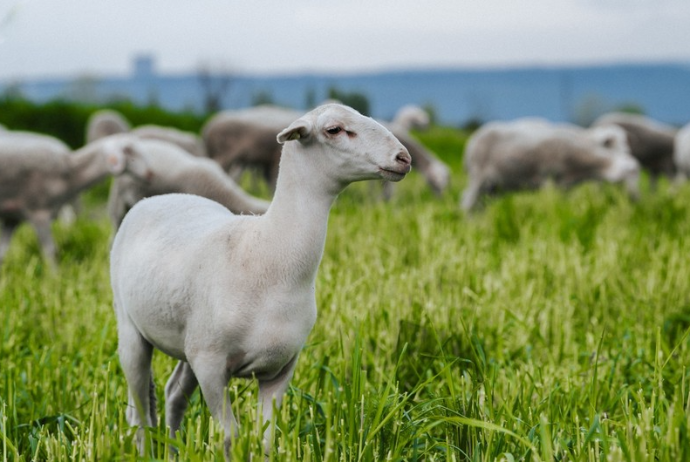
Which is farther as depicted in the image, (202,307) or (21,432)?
(21,432)

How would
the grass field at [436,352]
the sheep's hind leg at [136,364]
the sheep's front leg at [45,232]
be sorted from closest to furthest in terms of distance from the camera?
the grass field at [436,352], the sheep's hind leg at [136,364], the sheep's front leg at [45,232]

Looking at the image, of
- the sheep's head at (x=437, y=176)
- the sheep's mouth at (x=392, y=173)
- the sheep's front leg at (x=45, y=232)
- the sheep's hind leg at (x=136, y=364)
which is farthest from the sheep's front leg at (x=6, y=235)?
the sheep's head at (x=437, y=176)

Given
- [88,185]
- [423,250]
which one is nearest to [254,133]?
[88,185]

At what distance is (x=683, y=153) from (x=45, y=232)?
7.99 metres

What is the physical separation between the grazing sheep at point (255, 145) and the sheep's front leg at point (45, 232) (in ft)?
11.7

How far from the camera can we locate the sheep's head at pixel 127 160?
4.74 meters

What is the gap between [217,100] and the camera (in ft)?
68.6

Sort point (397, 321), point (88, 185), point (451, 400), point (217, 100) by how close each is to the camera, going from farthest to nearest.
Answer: point (217, 100) → point (88, 185) → point (397, 321) → point (451, 400)

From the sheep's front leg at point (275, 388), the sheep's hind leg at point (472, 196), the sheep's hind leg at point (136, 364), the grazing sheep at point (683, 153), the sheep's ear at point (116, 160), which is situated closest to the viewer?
the sheep's front leg at point (275, 388)

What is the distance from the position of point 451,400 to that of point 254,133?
7075 millimetres

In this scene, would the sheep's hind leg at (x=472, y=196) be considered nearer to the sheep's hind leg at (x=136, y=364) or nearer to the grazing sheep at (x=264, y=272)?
the sheep's hind leg at (x=136, y=364)

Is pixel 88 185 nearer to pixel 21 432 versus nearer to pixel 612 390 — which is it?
pixel 21 432

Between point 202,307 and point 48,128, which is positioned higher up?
point 202,307

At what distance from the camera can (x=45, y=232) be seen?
17.7 feet
